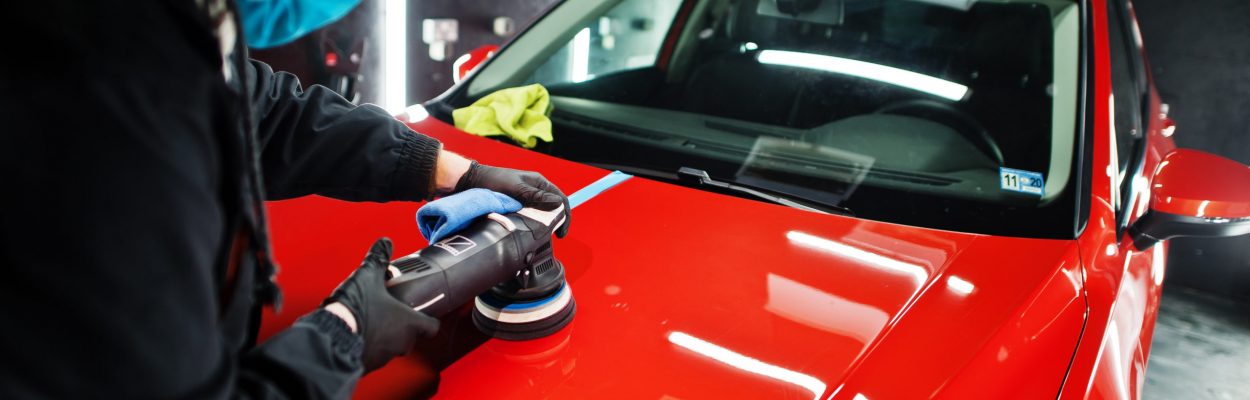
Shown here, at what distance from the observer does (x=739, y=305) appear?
3.58 feet

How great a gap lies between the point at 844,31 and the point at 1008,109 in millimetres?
406

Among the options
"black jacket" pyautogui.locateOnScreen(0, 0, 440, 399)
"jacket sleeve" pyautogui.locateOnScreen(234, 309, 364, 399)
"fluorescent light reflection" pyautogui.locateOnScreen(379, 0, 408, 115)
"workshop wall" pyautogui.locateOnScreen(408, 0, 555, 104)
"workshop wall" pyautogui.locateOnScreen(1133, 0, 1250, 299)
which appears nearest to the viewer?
"black jacket" pyautogui.locateOnScreen(0, 0, 440, 399)

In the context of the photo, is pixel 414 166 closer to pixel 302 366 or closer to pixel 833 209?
pixel 302 366

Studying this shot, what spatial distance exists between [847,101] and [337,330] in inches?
47.9

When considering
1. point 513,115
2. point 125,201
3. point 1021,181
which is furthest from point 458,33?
point 125,201

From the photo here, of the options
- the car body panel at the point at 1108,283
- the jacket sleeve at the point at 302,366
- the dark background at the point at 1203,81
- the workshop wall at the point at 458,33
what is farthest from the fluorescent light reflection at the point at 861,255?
the workshop wall at the point at 458,33

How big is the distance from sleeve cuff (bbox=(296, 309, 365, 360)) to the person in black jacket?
7cm

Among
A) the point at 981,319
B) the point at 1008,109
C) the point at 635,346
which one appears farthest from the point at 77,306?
the point at 1008,109

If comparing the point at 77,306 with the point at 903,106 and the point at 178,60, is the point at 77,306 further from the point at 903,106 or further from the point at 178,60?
the point at 903,106

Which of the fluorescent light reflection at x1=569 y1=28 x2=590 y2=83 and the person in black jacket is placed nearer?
the person in black jacket

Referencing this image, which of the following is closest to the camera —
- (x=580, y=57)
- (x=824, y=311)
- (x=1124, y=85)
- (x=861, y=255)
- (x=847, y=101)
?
(x=824, y=311)

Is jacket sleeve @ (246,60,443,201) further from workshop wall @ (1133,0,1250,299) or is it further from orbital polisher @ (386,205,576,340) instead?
workshop wall @ (1133,0,1250,299)

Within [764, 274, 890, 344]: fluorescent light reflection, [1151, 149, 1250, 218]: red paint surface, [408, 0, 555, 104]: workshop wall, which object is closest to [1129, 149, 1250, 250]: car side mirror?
[1151, 149, 1250, 218]: red paint surface

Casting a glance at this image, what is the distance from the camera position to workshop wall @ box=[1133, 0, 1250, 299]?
115 inches
